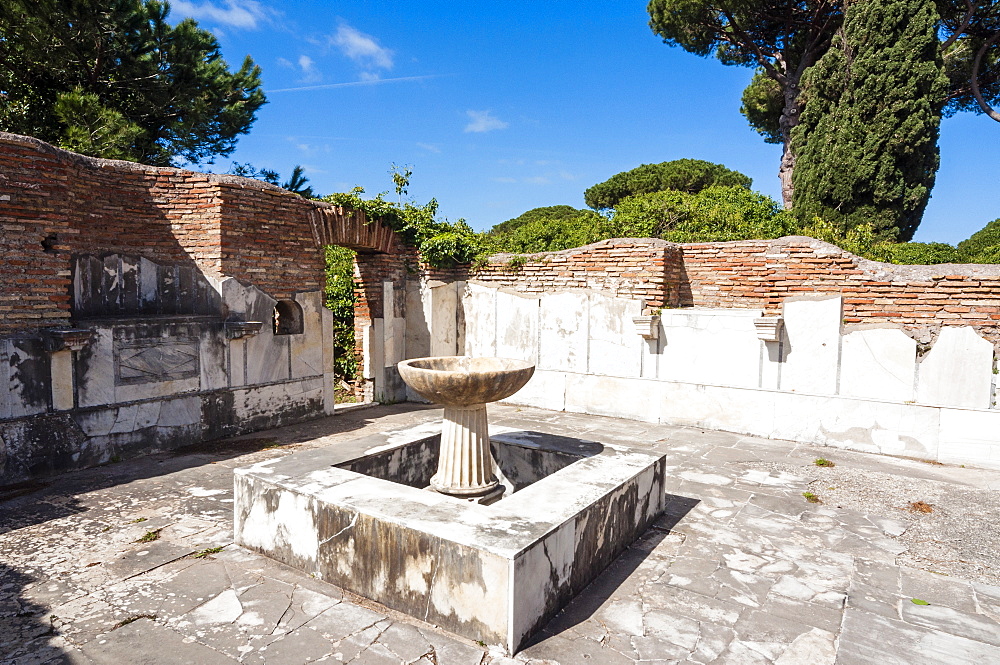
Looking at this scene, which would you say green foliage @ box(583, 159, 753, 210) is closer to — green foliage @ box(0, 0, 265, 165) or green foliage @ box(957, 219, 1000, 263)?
green foliage @ box(957, 219, 1000, 263)

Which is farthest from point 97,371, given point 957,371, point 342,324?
point 957,371

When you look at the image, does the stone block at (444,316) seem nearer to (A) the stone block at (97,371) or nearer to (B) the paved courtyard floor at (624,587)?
(B) the paved courtyard floor at (624,587)

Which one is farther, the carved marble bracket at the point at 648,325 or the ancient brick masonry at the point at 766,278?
the carved marble bracket at the point at 648,325

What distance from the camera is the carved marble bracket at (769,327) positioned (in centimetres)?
669

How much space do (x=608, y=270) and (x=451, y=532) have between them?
589 centimetres

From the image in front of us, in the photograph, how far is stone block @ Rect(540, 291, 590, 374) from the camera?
8297mm

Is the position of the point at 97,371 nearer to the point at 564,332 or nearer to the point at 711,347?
the point at 564,332

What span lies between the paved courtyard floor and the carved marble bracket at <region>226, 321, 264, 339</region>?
1918 millimetres

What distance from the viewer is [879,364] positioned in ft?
20.9

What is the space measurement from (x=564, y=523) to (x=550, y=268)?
5.96 m

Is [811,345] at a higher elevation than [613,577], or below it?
higher

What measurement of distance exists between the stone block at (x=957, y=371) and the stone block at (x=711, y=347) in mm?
1683

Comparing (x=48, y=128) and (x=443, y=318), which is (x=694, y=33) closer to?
(x=443, y=318)

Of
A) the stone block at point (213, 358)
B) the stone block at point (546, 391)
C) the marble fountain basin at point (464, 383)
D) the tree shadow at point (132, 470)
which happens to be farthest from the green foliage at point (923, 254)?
the stone block at point (213, 358)
